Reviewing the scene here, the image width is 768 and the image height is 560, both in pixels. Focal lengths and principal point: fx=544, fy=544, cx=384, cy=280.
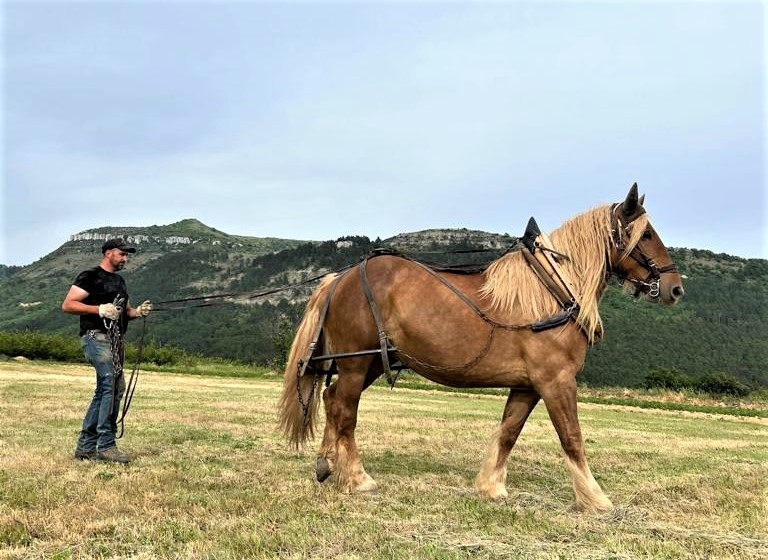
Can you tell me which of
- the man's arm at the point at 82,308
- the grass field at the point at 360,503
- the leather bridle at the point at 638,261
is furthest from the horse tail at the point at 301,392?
the leather bridle at the point at 638,261

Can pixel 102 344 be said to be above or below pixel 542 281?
below

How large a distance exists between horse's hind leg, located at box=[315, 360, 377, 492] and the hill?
1.81 meters

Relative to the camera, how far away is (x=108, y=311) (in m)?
6.05

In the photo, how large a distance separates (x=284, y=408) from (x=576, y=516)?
10.5ft

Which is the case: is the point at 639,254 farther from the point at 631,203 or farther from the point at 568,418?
the point at 568,418

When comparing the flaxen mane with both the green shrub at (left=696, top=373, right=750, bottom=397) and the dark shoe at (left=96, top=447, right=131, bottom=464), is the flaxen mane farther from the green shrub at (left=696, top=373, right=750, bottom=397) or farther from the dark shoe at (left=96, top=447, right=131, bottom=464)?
the green shrub at (left=696, top=373, right=750, bottom=397)

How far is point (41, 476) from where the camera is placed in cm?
524

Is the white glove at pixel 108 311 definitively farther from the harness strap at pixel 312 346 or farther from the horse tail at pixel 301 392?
the harness strap at pixel 312 346

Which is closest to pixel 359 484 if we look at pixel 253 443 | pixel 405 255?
pixel 405 255

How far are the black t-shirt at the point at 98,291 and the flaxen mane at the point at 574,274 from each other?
4229 millimetres

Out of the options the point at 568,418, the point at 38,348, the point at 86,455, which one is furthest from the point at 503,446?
the point at 38,348

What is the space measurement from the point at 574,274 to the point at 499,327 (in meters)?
0.95

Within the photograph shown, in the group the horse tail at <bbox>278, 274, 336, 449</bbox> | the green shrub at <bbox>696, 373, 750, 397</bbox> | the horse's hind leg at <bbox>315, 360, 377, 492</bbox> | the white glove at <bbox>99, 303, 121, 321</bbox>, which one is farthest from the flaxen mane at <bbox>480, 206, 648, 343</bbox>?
the green shrub at <bbox>696, 373, 750, 397</bbox>

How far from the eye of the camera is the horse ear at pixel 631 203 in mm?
5162
